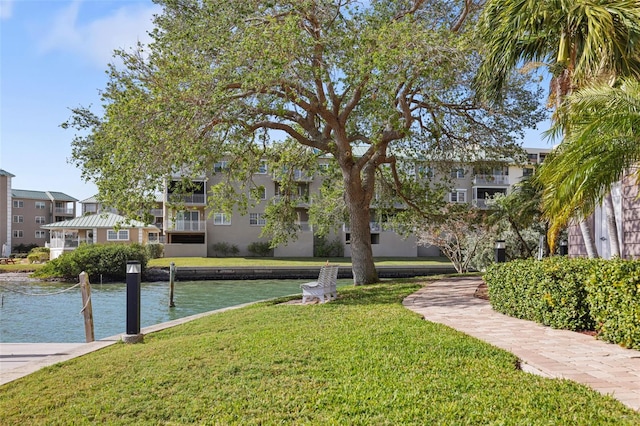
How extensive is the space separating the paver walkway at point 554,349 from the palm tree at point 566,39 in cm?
203

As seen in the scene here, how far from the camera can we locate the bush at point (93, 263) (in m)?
30.7

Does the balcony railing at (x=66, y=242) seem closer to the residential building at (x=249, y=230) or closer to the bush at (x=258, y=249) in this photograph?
the residential building at (x=249, y=230)

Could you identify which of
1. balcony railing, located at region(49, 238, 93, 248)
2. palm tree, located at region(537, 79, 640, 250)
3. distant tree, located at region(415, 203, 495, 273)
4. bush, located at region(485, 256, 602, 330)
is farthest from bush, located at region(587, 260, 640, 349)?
balcony railing, located at region(49, 238, 93, 248)

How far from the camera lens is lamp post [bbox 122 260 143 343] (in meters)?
9.12

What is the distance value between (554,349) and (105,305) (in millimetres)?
16738

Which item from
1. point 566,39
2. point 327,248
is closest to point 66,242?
point 327,248

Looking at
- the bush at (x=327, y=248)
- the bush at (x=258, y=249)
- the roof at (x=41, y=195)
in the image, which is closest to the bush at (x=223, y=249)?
the bush at (x=258, y=249)

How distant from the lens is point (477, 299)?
12.4 meters

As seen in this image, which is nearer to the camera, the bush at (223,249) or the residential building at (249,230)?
the residential building at (249,230)

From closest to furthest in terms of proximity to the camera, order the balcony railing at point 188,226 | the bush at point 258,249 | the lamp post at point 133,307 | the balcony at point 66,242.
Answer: the lamp post at point 133,307
the balcony at point 66,242
the balcony railing at point 188,226
the bush at point 258,249

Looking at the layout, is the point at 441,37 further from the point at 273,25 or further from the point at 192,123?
the point at 192,123

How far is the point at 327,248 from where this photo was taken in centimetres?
4738

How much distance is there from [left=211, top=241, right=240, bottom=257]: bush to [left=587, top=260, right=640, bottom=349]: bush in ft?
134

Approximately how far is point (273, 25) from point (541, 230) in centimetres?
1861
